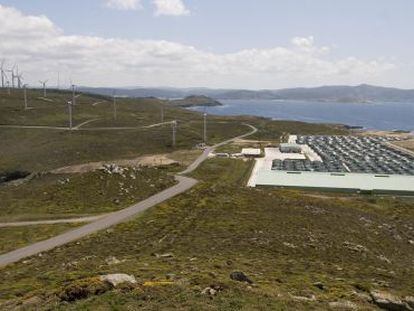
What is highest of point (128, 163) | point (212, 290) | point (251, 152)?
point (212, 290)

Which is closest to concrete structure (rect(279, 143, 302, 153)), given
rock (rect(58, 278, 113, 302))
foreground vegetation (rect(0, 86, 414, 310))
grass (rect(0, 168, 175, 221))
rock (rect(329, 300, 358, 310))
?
foreground vegetation (rect(0, 86, 414, 310))

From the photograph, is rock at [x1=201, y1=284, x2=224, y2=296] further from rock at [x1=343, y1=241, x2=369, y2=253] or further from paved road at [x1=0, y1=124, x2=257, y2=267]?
rock at [x1=343, y1=241, x2=369, y2=253]

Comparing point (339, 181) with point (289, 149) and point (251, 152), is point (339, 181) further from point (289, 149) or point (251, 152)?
point (289, 149)

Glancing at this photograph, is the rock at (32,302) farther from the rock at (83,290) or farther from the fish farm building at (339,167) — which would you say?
the fish farm building at (339,167)

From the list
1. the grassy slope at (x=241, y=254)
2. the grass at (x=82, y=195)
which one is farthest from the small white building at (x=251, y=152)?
the grassy slope at (x=241, y=254)

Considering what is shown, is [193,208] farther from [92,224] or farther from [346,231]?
[346,231]

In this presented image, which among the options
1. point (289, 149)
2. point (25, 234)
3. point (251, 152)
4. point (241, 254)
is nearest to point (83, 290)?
point (241, 254)

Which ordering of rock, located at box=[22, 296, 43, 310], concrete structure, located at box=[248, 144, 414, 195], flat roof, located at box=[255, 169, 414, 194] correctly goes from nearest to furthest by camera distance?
rock, located at box=[22, 296, 43, 310] < concrete structure, located at box=[248, 144, 414, 195] < flat roof, located at box=[255, 169, 414, 194]
